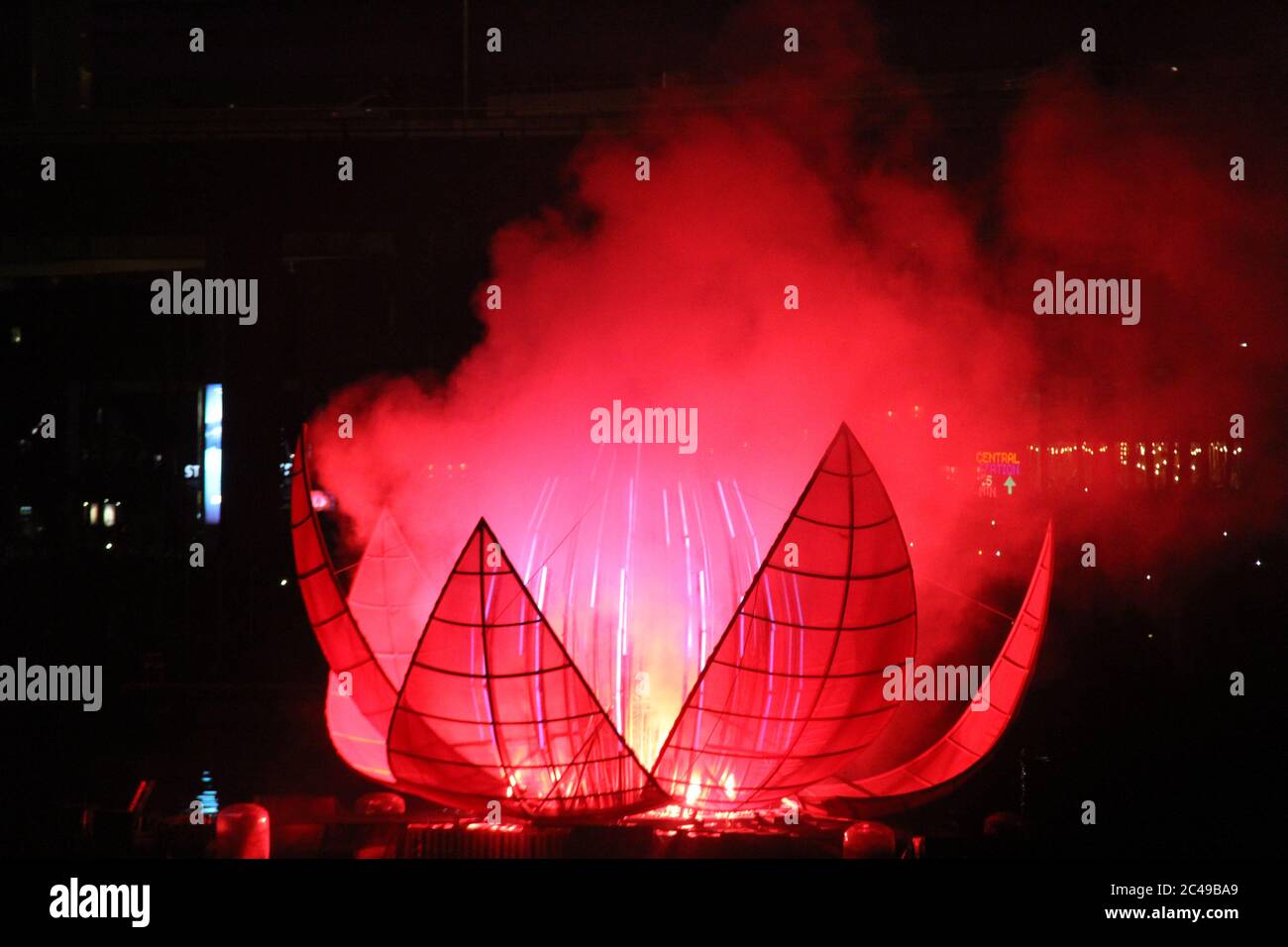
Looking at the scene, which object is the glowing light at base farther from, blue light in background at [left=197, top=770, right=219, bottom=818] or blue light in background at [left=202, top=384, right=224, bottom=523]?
blue light in background at [left=202, top=384, right=224, bottom=523]

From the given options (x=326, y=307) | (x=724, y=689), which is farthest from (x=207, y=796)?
(x=326, y=307)

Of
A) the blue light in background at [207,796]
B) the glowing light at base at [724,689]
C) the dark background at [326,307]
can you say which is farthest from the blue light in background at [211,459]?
the glowing light at base at [724,689]

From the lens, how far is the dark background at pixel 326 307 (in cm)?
638

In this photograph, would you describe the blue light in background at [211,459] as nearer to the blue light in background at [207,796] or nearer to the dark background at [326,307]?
the dark background at [326,307]

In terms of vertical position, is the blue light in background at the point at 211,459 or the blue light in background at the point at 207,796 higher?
the blue light in background at the point at 211,459

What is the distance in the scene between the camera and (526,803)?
12.7 ft

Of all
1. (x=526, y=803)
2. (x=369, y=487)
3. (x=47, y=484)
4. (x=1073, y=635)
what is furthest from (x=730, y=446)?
(x=47, y=484)

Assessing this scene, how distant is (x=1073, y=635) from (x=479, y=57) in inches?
280

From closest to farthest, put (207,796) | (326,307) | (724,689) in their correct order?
1. (724,689)
2. (207,796)
3. (326,307)

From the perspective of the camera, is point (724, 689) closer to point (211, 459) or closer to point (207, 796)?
point (207, 796)

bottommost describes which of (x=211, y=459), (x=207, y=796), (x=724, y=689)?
(x=207, y=796)

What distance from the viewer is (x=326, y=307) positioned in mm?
12094

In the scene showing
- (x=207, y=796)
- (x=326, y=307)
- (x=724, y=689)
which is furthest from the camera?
(x=326, y=307)

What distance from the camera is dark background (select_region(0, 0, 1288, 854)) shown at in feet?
20.9
